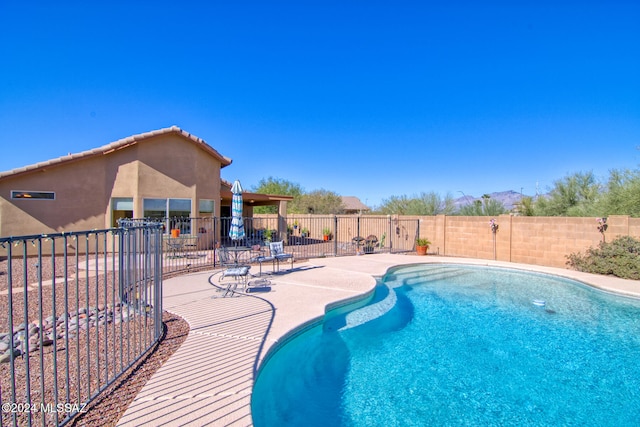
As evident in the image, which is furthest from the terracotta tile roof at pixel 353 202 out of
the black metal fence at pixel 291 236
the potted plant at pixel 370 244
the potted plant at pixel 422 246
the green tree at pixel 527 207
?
the potted plant at pixel 422 246

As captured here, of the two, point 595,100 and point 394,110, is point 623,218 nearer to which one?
point 595,100

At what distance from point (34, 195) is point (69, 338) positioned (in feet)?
36.3

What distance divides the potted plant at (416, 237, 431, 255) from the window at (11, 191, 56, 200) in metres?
15.9

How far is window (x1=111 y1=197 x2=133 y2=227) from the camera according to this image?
520 inches

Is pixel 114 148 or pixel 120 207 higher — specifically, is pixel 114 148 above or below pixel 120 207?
above

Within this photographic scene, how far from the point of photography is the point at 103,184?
1303 centimetres

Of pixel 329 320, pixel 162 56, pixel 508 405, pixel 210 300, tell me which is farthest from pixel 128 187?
pixel 508 405

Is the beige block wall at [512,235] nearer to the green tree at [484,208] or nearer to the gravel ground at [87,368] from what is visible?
the green tree at [484,208]

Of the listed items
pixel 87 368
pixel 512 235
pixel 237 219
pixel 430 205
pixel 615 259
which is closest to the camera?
pixel 87 368

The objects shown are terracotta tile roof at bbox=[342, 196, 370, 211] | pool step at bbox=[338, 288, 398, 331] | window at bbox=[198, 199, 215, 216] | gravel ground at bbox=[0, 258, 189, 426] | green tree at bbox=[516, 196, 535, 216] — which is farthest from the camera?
terracotta tile roof at bbox=[342, 196, 370, 211]

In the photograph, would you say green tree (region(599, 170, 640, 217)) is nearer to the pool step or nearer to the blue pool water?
the blue pool water

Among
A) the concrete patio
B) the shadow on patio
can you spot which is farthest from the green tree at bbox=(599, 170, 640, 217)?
the shadow on patio

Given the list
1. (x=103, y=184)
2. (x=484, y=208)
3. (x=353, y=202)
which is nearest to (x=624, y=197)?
(x=484, y=208)

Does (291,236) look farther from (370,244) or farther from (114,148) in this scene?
(114,148)
